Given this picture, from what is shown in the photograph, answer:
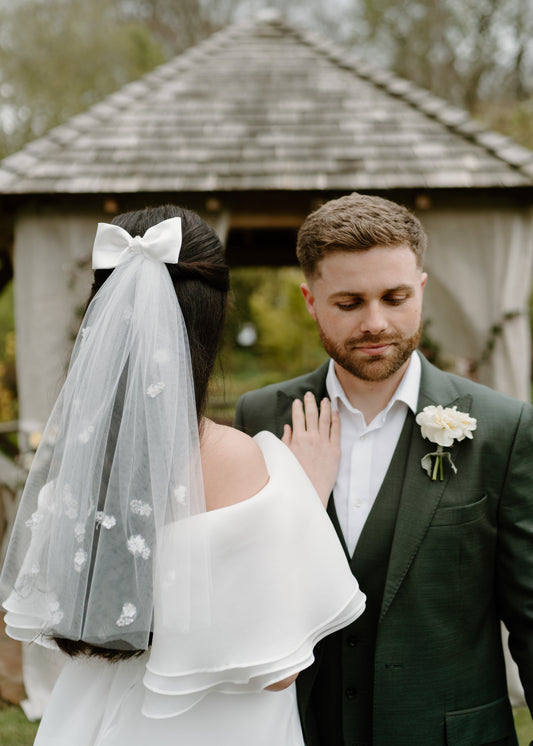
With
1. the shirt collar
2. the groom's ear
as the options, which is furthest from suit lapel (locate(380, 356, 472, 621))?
the groom's ear

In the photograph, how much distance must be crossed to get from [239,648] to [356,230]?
47.7 inches

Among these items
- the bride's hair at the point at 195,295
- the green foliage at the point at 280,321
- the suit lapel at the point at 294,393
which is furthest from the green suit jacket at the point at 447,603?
the green foliage at the point at 280,321

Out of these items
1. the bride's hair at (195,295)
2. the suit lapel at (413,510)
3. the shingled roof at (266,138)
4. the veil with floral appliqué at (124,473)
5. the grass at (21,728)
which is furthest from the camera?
the shingled roof at (266,138)

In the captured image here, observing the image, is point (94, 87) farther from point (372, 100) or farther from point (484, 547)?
point (484, 547)

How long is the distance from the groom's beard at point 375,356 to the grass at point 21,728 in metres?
2.86

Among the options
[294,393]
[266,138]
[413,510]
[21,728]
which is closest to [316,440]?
[294,393]

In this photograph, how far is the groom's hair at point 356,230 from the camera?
6.33 feet

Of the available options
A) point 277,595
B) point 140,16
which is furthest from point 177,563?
point 140,16

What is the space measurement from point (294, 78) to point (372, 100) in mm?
759

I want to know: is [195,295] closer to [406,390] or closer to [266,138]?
[406,390]

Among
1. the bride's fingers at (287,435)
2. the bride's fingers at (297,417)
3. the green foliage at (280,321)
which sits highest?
the bride's fingers at (297,417)

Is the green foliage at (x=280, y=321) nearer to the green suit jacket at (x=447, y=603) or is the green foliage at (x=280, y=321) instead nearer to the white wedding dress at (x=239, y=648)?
the green suit jacket at (x=447, y=603)

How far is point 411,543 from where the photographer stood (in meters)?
1.86

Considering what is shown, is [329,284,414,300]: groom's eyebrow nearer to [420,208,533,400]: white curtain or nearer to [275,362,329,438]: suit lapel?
[275,362,329,438]: suit lapel
